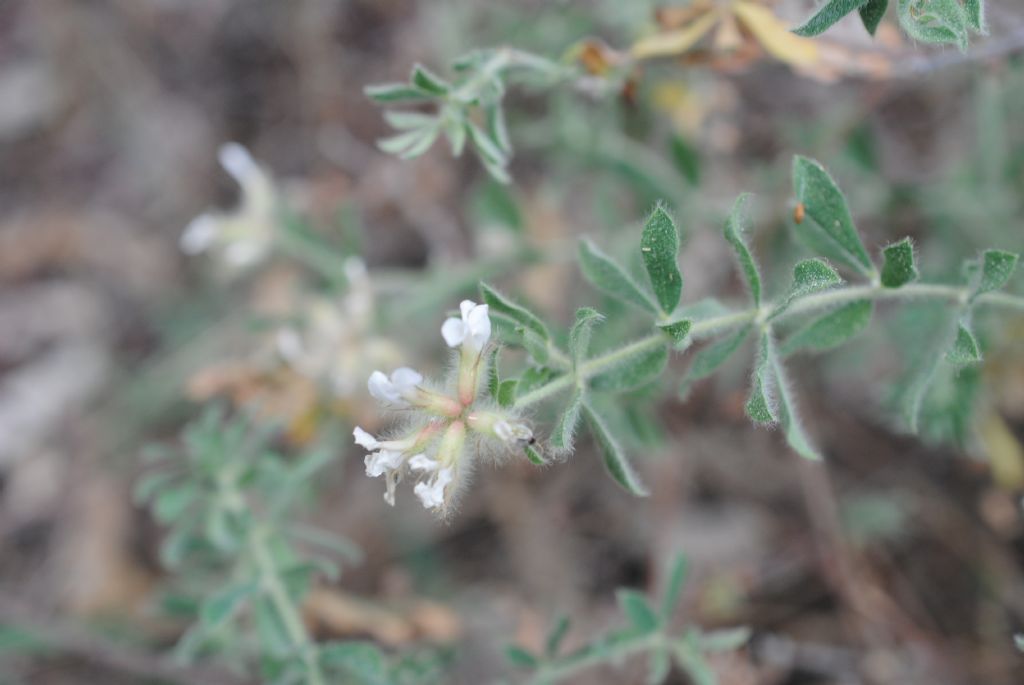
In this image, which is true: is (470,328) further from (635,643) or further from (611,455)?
(635,643)

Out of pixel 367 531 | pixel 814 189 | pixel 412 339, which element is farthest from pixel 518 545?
pixel 814 189

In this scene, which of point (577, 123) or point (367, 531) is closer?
point (577, 123)

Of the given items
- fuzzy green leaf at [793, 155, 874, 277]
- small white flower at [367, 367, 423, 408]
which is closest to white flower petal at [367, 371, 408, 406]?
small white flower at [367, 367, 423, 408]

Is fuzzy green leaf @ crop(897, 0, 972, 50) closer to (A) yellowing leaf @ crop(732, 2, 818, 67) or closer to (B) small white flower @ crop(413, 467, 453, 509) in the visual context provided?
(A) yellowing leaf @ crop(732, 2, 818, 67)

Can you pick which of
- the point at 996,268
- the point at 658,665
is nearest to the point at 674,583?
the point at 658,665

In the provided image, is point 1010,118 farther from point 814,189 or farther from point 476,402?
point 476,402

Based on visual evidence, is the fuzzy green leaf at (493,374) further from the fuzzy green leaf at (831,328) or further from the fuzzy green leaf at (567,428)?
the fuzzy green leaf at (831,328)
